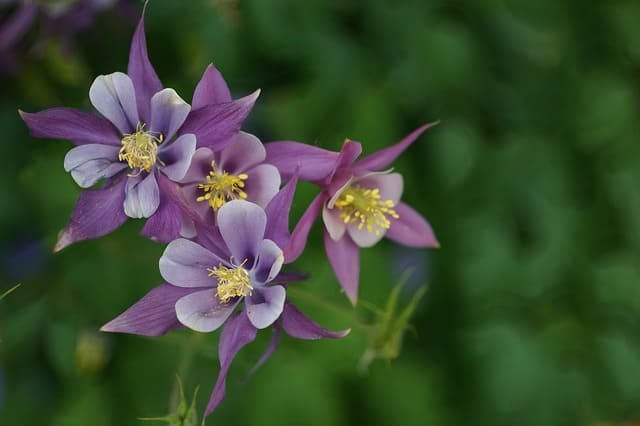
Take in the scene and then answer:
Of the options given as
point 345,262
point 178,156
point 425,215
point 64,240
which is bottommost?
point 425,215

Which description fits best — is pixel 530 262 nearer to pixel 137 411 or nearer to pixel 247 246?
pixel 137 411

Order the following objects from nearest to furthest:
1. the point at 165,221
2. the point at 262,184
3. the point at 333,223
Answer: the point at 165,221
the point at 262,184
the point at 333,223

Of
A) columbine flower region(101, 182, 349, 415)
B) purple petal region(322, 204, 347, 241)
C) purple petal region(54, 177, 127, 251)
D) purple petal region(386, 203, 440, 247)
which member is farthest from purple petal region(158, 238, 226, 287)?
purple petal region(386, 203, 440, 247)

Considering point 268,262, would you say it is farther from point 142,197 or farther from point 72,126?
point 72,126

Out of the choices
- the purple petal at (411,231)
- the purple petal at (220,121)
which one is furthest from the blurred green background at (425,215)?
the purple petal at (220,121)

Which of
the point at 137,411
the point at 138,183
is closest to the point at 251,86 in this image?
the point at 137,411

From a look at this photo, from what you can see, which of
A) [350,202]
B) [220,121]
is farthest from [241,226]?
[350,202]

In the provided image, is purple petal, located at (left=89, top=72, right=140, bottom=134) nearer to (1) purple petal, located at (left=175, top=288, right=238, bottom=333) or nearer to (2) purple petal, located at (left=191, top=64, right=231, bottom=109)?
(2) purple petal, located at (left=191, top=64, right=231, bottom=109)
